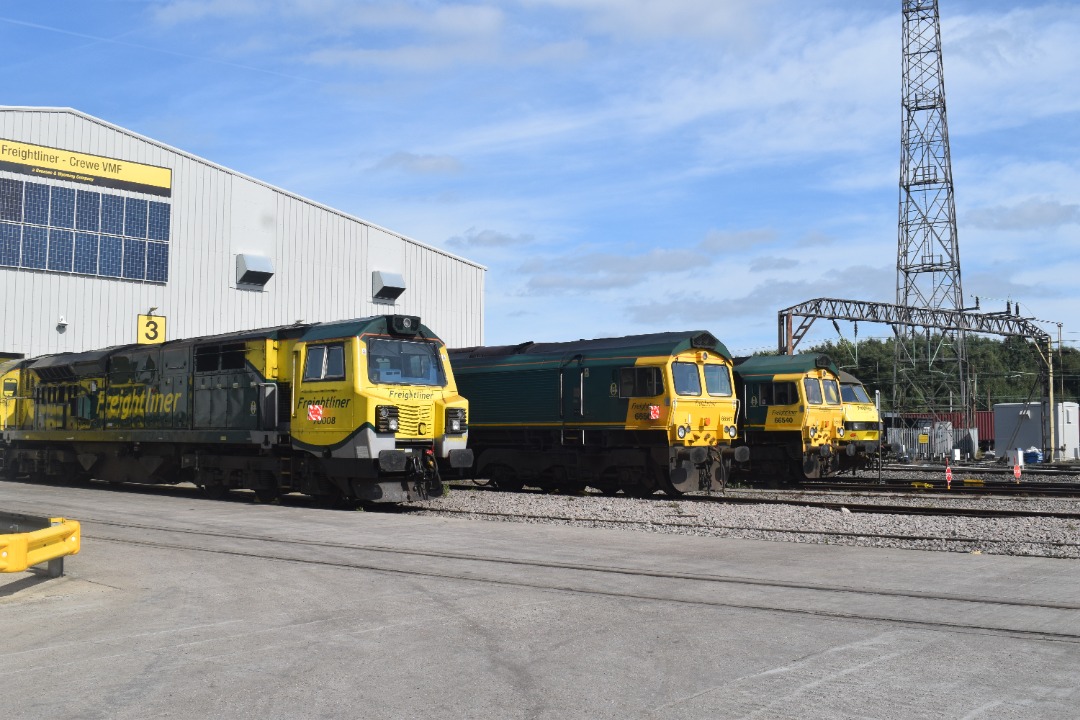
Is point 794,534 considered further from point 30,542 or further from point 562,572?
point 30,542

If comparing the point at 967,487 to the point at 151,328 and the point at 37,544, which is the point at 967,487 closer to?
the point at 37,544

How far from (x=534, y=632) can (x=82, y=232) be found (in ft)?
95.8

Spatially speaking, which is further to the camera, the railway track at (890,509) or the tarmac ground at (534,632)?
the railway track at (890,509)

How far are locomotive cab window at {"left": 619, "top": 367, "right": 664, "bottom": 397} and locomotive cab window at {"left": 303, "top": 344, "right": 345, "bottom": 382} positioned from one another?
6113 millimetres

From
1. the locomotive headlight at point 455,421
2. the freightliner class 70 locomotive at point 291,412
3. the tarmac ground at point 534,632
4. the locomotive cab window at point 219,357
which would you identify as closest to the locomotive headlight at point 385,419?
the freightliner class 70 locomotive at point 291,412

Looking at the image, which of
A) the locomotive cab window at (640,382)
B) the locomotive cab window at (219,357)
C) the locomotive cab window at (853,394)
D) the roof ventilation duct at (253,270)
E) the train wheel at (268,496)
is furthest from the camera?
the roof ventilation duct at (253,270)

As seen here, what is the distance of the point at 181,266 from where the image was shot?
33875 mm

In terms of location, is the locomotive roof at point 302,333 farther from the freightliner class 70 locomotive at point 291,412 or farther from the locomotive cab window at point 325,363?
the locomotive cab window at point 325,363

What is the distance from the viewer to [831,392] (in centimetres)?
2562

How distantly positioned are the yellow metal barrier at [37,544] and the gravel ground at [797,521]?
7.77m

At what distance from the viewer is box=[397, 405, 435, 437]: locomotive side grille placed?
1680 centimetres

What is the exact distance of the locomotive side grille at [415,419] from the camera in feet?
55.1

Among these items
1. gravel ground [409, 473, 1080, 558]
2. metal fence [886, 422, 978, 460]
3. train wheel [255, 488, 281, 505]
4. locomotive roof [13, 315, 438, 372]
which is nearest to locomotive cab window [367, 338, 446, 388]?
locomotive roof [13, 315, 438, 372]

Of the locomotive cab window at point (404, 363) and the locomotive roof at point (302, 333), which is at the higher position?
the locomotive roof at point (302, 333)
